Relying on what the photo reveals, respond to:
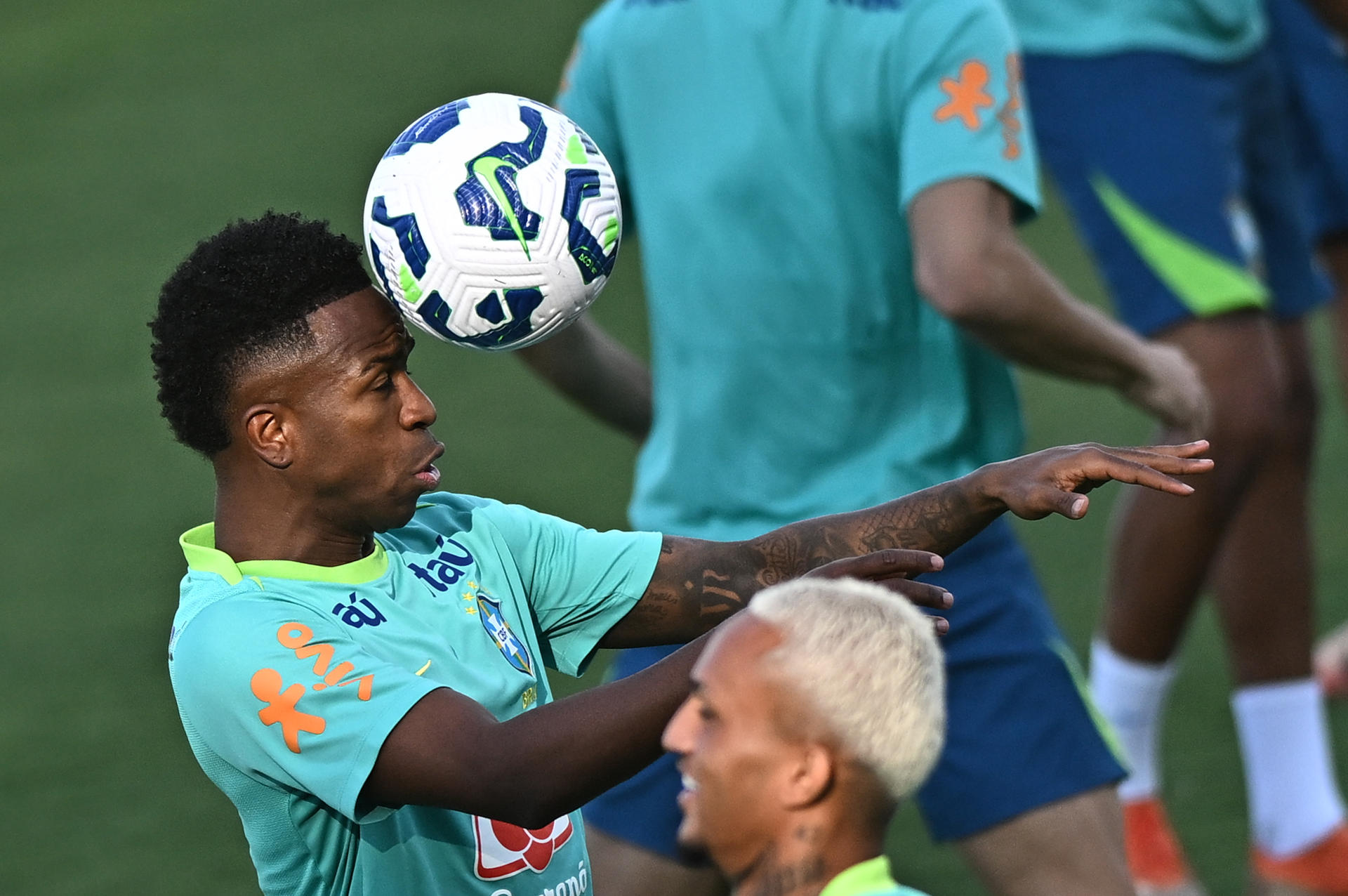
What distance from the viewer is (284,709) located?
2.85m

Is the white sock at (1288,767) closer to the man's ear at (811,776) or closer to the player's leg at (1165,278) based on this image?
the player's leg at (1165,278)

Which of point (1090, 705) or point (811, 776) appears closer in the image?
point (811, 776)

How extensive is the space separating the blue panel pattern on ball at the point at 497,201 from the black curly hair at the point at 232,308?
229 millimetres

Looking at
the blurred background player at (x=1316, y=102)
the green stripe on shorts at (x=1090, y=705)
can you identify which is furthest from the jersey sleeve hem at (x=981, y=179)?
the blurred background player at (x=1316, y=102)

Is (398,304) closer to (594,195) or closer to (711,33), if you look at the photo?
(594,195)

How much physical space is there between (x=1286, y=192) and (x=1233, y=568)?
1.10m

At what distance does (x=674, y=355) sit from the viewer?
4500 mm

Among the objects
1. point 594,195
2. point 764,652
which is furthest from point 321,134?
point 764,652

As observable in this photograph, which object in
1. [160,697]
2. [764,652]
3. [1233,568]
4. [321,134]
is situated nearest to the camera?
[764,652]

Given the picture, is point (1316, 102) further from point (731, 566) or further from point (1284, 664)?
point (731, 566)

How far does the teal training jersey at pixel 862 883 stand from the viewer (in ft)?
8.05

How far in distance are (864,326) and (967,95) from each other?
1.76 ft

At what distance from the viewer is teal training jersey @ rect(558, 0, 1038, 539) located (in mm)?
4238

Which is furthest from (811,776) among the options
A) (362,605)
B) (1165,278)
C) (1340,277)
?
(1340,277)
